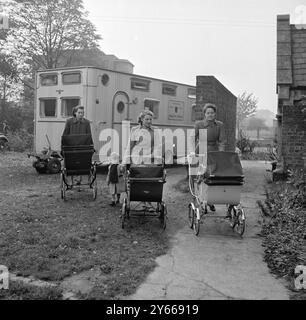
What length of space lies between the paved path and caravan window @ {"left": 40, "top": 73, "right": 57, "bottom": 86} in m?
8.08

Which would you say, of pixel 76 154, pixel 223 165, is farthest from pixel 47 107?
pixel 223 165

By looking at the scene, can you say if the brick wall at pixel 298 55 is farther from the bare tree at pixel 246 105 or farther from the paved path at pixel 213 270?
the bare tree at pixel 246 105

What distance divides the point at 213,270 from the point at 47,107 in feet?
33.5

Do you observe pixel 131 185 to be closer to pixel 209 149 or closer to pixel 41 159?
pixel 209 149

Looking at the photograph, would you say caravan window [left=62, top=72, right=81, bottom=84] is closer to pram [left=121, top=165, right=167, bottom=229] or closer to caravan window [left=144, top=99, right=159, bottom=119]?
caravan window [left=144, top=99, right=159, bottom=119]

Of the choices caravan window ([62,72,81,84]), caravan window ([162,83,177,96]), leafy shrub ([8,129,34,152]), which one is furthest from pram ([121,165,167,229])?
leafy shrub ([8,129,34,152])

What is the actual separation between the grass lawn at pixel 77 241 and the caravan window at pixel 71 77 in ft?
15.0

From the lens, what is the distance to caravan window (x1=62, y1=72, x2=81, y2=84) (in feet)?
41.2

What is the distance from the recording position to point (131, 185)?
634cm

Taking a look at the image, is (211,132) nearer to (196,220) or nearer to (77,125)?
(196,220)

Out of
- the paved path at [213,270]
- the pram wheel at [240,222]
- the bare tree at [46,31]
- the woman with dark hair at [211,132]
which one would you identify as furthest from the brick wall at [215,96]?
the bare tree at [46,31]

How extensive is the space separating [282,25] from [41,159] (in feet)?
27.9

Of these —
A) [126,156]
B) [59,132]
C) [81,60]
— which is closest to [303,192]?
[126,156]

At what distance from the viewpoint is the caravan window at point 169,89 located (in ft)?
50.8
